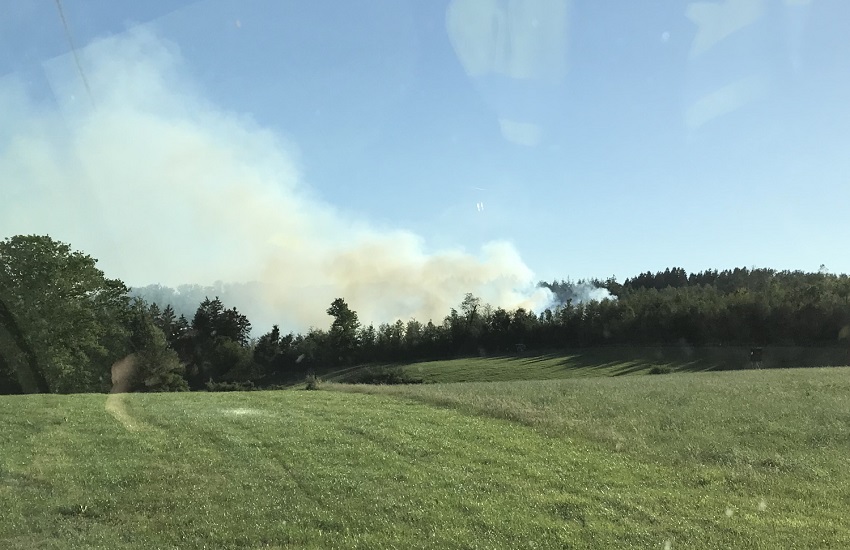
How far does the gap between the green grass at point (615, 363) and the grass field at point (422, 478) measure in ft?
185

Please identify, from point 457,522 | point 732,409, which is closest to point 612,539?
point 457,522

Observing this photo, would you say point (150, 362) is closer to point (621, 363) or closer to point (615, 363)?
point (615, 363)

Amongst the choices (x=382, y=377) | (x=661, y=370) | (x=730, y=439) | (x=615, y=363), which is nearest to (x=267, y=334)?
Result: (x=382, y=377)

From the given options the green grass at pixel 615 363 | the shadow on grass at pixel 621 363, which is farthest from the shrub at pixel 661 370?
the green grass at pixel 615 363

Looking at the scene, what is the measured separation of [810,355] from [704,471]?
74367 millimetres

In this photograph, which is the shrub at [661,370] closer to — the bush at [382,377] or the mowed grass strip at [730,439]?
the bush at [382,377]

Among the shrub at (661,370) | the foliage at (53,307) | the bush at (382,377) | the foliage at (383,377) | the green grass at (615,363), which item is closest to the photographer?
the foliage at (53,307)

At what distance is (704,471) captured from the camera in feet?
50.9

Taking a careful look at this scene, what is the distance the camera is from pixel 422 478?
14.1m

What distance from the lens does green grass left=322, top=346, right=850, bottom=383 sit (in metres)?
77.5

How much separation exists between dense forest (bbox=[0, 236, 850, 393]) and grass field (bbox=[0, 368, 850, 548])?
A: 88.6 feet

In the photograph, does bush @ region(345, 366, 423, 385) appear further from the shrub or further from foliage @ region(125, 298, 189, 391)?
the shrub

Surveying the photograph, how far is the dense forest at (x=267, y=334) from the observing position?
49.4 metres

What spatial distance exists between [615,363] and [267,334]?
81.1m
